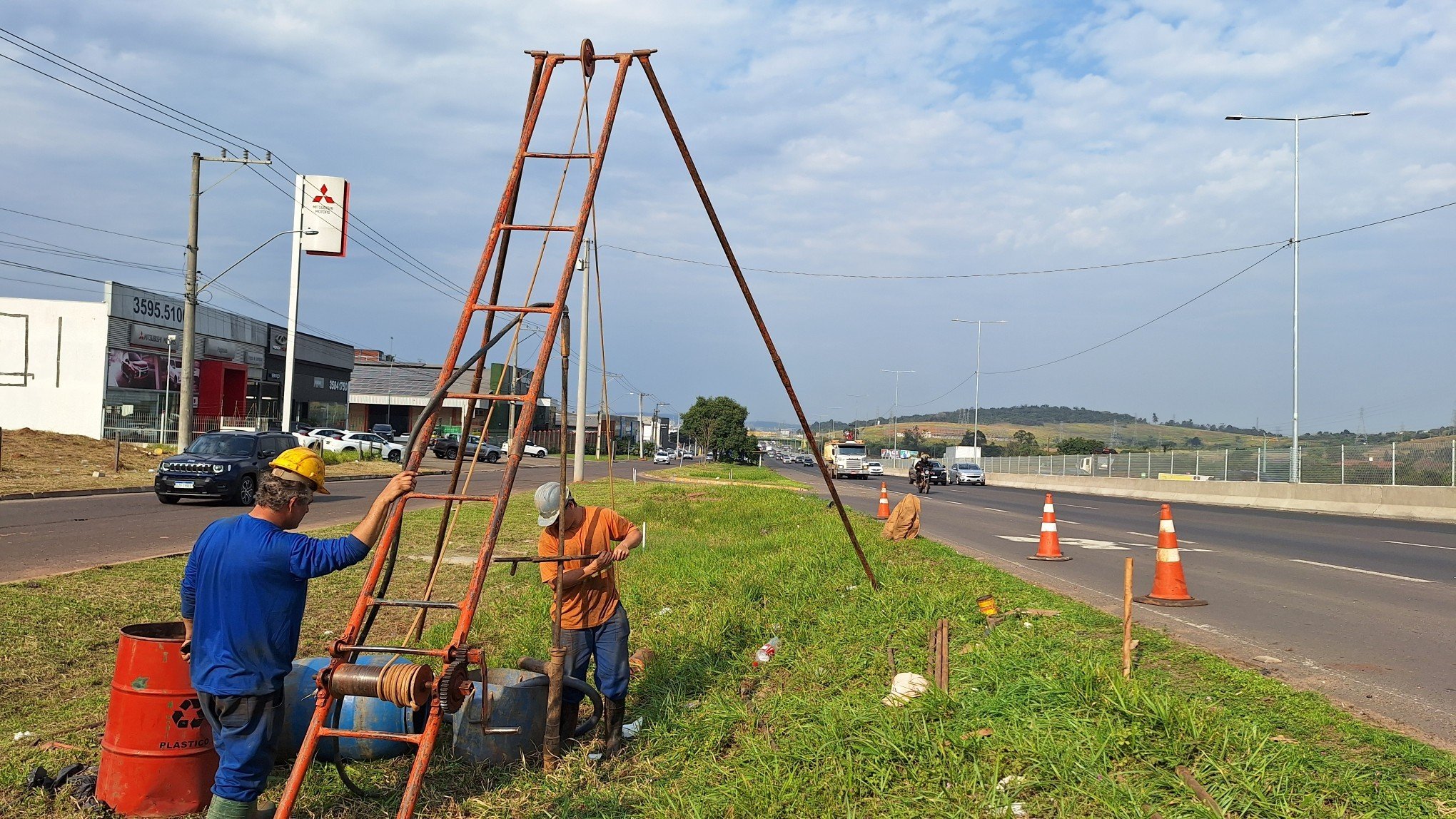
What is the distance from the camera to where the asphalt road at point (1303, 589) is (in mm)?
6516

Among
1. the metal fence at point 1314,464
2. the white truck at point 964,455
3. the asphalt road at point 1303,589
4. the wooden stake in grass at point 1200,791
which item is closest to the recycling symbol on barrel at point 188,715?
the wooden stake in grass at point 1200,791

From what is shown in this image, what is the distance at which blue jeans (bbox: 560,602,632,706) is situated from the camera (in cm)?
604

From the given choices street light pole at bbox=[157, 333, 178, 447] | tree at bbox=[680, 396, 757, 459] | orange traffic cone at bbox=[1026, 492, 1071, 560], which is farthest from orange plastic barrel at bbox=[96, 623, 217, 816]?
tree at bbox=[680, 396, 757, 459]

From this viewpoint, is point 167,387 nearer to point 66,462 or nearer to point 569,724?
point 66,462

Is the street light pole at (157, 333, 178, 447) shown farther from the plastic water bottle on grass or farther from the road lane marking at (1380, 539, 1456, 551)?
the road lane marking at (1380, 539, 1456, 551)

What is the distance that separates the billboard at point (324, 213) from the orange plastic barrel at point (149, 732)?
123ft

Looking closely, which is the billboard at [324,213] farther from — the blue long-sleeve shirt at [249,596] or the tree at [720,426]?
the tree at [720,426]

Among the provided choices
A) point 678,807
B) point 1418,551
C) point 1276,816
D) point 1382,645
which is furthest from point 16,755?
point 1418,551

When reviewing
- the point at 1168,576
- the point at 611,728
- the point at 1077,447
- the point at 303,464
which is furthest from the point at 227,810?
the point at 1077,447

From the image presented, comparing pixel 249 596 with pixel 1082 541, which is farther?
pixel 1082 541

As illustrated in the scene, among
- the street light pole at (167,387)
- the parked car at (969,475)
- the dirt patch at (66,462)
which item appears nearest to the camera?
the dirt patch at (66,462)

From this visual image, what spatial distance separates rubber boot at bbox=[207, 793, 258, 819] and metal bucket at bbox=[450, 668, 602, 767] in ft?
4.62

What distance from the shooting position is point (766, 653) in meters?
7.78

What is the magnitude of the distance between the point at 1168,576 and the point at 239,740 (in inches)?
330
